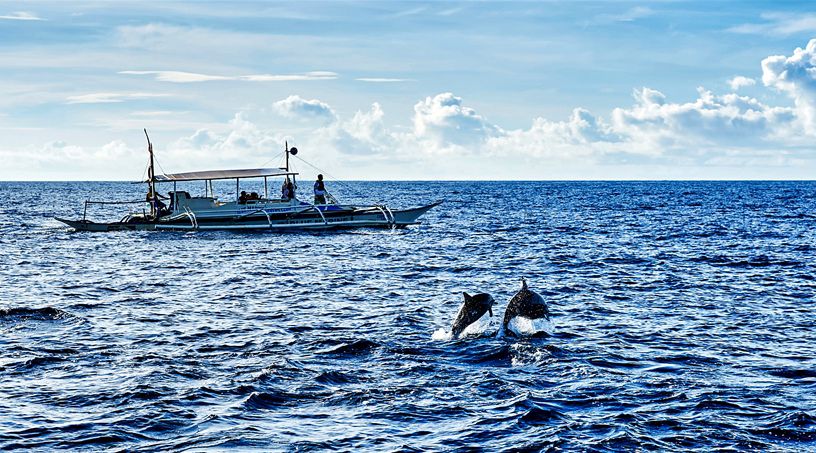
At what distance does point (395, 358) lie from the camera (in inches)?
704

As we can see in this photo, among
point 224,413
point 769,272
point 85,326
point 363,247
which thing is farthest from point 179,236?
point 224,413

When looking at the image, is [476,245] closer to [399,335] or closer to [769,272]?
[769,272]

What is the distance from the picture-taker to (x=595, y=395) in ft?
48.8

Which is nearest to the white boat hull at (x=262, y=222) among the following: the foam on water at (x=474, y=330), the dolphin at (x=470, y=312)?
the dolphin at (x=470, y=312)

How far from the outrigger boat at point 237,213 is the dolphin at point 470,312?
34.9 m

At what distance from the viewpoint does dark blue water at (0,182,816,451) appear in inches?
511

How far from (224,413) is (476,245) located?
115 feet

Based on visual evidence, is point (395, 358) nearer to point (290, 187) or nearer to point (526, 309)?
point (526, 309)

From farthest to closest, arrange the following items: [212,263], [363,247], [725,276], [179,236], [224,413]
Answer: [179,236]
[363,247]
[212,263]
[725,276]
[224,413]

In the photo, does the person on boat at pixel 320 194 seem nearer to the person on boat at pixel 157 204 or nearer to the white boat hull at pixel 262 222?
the white boat hull at pixel 262 222

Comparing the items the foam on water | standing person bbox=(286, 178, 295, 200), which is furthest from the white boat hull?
the foam on water

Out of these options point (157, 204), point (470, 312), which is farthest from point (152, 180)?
point (470, 312)

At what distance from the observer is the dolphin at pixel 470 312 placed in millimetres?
20250

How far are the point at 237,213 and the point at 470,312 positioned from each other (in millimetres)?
37552
